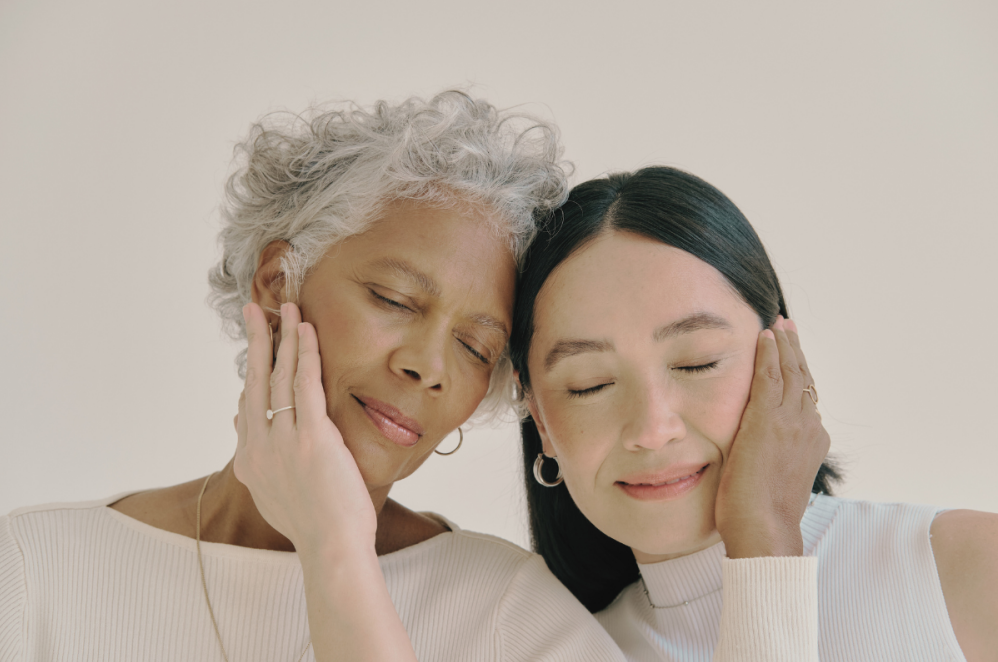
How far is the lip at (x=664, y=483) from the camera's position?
1.73 m

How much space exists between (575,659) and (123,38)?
9.81ft

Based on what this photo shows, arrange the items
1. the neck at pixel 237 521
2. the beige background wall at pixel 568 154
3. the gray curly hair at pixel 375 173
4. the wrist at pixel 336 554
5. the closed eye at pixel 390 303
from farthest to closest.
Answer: the beige background wall at pixel 568 154
the neck at pixel 237 521
the gray curly hair at pixel 375 173
the closed eye at pixel 390 303
the wrist at pixel 336 554

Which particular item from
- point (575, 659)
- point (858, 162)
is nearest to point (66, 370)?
point (575, 659)

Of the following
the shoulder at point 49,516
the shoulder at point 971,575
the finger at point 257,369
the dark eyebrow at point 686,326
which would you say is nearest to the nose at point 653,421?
the dark eyebrow at point 686,326

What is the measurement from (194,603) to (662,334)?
1.30 meters

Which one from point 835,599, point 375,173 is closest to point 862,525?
point 835,599

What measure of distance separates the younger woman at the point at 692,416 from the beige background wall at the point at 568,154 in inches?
53.8

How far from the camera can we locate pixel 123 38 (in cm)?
320

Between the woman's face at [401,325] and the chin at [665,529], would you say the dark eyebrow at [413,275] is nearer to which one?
the woman's face at [401,325]

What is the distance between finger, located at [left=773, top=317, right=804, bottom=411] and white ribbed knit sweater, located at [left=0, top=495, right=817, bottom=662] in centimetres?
74

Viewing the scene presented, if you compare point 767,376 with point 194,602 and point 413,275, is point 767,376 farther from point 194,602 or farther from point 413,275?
point 194,602

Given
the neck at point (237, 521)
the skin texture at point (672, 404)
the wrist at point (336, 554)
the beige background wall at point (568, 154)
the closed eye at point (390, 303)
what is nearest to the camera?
the wrist at point (336, 554)

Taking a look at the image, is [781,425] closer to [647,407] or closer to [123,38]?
[647,407]

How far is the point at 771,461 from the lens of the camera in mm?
1715
